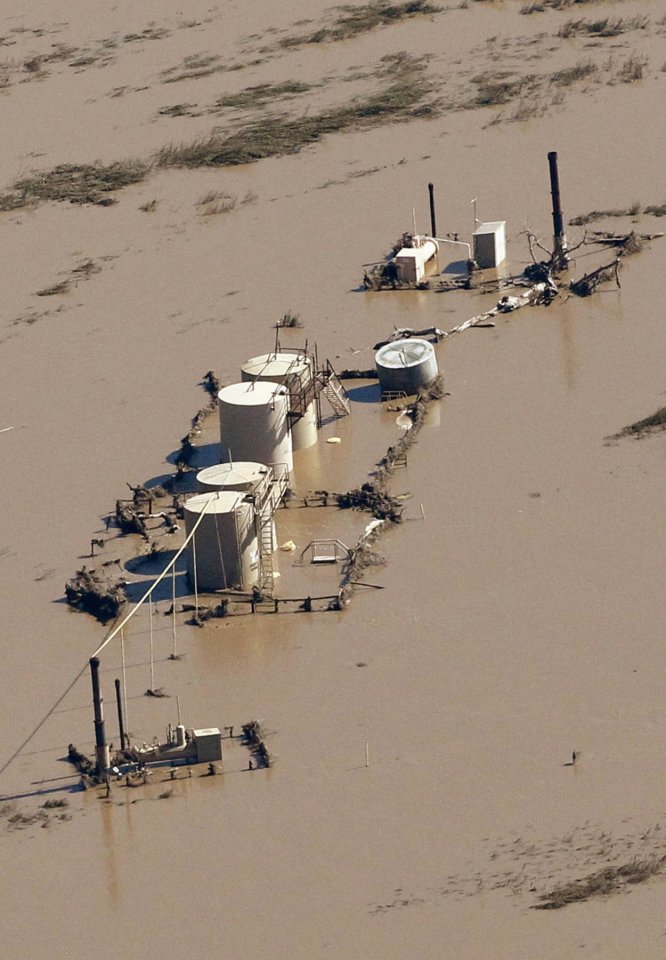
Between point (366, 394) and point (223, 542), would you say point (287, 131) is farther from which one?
point (223, 542)

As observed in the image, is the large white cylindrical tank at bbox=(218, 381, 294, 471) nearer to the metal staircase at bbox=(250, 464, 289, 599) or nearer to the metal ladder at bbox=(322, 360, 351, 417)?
the metal staircase at bbox=(250, 464, 289, 599)

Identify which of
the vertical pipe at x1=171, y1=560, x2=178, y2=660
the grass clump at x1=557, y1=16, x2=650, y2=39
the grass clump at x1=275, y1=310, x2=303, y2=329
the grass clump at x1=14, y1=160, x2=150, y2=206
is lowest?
the vertical pipe at x1=171, y1=560, x2=178, y2=660

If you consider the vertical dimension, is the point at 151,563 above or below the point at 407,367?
below

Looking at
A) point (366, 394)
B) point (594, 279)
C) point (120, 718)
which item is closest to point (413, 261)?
point (594, 279)

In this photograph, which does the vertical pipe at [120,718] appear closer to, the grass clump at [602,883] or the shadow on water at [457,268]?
the grass clump at [602,883]

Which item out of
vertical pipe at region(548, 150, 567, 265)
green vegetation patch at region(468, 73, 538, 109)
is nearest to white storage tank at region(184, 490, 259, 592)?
vertical pipe at region(548, 150, 567, 265)

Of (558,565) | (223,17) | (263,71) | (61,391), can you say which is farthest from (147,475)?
(223,17)

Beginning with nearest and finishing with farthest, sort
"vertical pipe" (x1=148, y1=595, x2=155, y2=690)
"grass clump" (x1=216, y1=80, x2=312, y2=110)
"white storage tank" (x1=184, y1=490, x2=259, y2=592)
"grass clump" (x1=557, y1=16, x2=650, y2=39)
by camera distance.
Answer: "vertical pipe" (x1=148, y1=595, x2=155, y2=690)
"white storage tank" (x1=184, y1=490, x2=259, y2=592)
"grass clump" (x1=216, y1=80, x2=312, y2=110)
"grass clump" (x1=557, y1=16, x2=650, y2=39)
